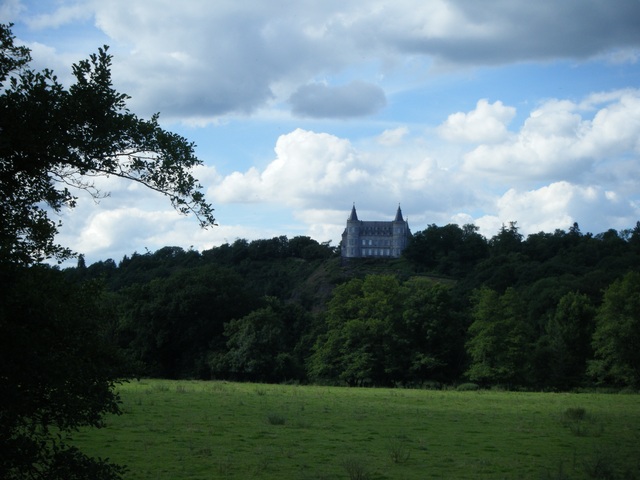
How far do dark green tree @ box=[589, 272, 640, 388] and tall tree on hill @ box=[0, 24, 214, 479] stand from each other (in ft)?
169

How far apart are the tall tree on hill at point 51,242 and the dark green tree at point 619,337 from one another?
51416mm

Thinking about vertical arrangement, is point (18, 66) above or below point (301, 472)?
above

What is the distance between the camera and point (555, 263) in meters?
94.1

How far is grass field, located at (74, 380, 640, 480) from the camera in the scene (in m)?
16.6

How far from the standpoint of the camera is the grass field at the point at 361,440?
16641 mm

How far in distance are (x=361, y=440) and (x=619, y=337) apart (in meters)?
40.2

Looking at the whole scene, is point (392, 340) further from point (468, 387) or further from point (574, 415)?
point (574, 415)

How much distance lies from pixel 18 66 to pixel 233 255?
132m

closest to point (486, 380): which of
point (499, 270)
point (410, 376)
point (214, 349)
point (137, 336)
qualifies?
point (410, 376)

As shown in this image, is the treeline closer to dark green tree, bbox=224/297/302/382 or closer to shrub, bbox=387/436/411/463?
dark green tree, bbox=224/297/302/382

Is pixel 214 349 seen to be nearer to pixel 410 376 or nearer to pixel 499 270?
pixel 410 376

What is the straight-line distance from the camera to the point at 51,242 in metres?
10.2

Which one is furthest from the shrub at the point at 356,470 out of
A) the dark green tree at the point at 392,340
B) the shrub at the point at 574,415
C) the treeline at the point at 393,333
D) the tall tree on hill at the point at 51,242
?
the dark green tree at the point at 392,340

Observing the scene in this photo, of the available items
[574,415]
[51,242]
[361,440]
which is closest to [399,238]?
[574,415]
